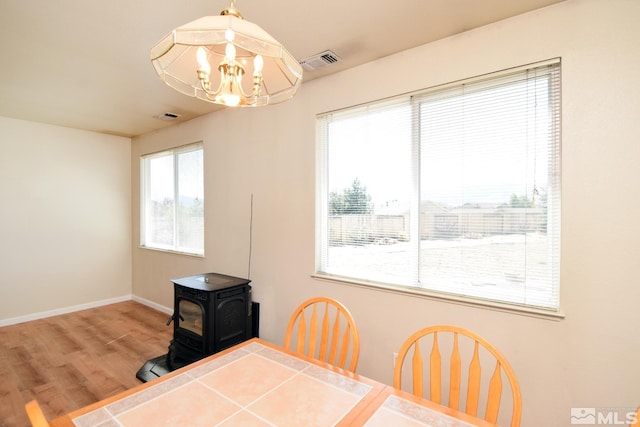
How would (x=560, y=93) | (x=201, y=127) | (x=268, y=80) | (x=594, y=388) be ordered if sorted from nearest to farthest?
(x=268, y=80) → (x=594, y=388) → (x=560, y=93) → (x=201, y=127)

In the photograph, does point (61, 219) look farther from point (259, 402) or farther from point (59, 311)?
point (259, 402)

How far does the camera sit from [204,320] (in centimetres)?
264

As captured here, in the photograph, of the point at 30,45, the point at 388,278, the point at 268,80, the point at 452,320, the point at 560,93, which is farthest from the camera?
the point at 388,278

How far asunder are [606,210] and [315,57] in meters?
2.08

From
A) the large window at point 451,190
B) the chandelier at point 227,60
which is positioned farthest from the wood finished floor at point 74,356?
the chandelier at point 227,60

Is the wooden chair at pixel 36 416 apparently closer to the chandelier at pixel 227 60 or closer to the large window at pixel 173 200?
the chandelier at pixel 227 60

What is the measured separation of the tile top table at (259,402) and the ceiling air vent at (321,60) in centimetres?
210

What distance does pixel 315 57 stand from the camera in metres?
2.29

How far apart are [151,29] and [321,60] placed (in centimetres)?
119

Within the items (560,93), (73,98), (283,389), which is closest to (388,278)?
(283,389)

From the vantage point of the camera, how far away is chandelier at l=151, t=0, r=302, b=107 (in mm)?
920

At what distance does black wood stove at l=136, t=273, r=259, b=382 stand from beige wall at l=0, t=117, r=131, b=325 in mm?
2511

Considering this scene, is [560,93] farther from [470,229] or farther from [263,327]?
[263,327]

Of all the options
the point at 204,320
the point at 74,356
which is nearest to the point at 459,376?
the point at 204,320
